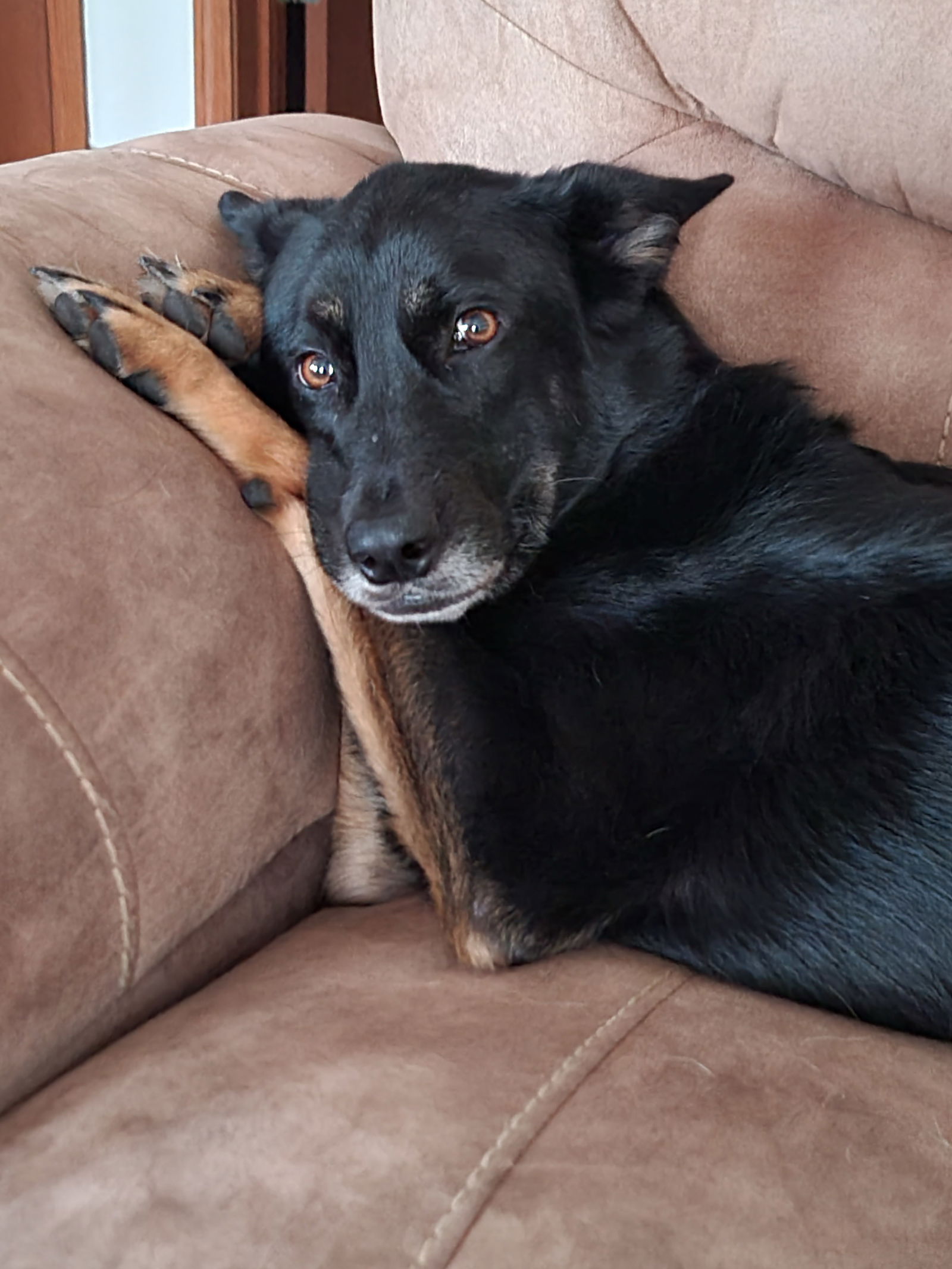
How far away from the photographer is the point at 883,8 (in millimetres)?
1567

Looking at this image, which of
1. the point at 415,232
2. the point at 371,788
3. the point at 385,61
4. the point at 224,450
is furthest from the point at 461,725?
the point at 385,61

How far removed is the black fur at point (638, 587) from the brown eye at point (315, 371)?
0.02 metres

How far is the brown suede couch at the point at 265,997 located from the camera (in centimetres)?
88

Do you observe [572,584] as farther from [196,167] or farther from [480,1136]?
[196,167]

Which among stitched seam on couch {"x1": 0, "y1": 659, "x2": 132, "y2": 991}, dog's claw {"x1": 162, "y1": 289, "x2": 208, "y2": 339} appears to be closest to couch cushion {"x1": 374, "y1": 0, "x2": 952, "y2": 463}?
dog's claw {"x1": 162, "y1": 289, "x2": 208, "y2": 339}

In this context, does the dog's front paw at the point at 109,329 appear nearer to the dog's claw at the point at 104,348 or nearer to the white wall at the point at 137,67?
the dog's claw at the point at 104,348

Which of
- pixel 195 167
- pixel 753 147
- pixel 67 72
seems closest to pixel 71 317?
pixel 195 167

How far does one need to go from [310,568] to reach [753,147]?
44.7 inches

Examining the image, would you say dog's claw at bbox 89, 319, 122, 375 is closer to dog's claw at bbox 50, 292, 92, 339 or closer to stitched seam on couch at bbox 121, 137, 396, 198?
dog's claw at bbox 50, 292, 92, 339

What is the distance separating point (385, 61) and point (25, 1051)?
5.91 ft

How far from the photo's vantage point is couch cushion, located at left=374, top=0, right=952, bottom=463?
1.67 meters

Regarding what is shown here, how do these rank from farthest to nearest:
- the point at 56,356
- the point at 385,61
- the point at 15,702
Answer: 1. the point at 385,61
2. the point at 56,356
3. the point at 15,702

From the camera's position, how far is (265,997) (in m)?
1.14

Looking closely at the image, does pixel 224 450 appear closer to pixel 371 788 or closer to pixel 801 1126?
pixel 371 788
